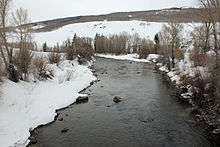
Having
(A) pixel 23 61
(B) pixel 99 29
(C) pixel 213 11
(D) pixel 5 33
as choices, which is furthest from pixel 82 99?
(B) pixel 99 29

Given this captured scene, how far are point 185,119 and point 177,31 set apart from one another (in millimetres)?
31688

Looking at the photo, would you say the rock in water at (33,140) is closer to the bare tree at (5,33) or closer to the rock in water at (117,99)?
the rock in water at (117,99)

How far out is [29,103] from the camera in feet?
104

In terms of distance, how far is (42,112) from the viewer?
29688 mm

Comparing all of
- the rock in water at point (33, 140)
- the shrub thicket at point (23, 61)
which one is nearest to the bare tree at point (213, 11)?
the rock in water at point (33, 140)

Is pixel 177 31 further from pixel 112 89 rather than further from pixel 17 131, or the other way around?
pixel 17 131

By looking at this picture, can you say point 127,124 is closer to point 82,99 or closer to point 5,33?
point 82,99

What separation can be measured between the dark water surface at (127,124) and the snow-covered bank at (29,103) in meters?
1.35

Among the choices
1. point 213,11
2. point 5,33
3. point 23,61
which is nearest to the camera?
point 5,33

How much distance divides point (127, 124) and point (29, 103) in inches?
446

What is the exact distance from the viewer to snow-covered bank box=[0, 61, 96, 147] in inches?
932

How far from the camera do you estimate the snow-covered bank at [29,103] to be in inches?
932

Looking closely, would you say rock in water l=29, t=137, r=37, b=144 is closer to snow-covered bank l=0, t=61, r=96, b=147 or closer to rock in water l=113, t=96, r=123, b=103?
snow-covered bank l=0, t=61, r=96, b=147

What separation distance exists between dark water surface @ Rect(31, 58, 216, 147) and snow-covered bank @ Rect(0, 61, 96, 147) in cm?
135
